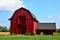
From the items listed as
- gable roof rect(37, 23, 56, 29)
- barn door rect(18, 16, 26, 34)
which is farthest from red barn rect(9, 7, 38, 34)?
gable roof rect(37, 23, 56, 29)

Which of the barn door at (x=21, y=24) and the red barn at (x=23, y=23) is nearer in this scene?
the barn door at (x=21, y=24)

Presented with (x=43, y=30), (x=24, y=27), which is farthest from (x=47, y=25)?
(x=24, y=27)

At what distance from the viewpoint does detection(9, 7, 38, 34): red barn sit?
2163 inches

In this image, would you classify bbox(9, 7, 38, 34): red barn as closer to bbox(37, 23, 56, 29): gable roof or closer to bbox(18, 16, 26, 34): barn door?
bbox(18, 16, 26, 34): barn door

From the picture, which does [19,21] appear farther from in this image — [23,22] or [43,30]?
[43,30]

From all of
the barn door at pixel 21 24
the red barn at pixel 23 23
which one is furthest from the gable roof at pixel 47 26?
the barn door at pixel 21 24

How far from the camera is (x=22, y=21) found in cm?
5550

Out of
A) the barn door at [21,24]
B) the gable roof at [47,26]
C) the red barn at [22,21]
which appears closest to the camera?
the barn door at [21,24]

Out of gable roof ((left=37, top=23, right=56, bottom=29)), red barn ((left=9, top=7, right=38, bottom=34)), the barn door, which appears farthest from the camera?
gable roof ((left=37, top=23, right=56, bottom=29))

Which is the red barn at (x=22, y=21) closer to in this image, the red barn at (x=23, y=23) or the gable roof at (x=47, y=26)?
the red barn at (x=23, y=23)

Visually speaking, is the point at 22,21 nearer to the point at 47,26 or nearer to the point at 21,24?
the point at 21,24

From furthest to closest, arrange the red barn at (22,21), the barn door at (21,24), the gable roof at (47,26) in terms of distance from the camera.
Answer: the gable roof at (47,26) < the red barn at (22,21) < the barn door at (21,24)

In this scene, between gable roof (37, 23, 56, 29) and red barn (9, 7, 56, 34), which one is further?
gable roof (37, 23, 56, 29)

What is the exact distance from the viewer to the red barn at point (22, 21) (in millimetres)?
54938
